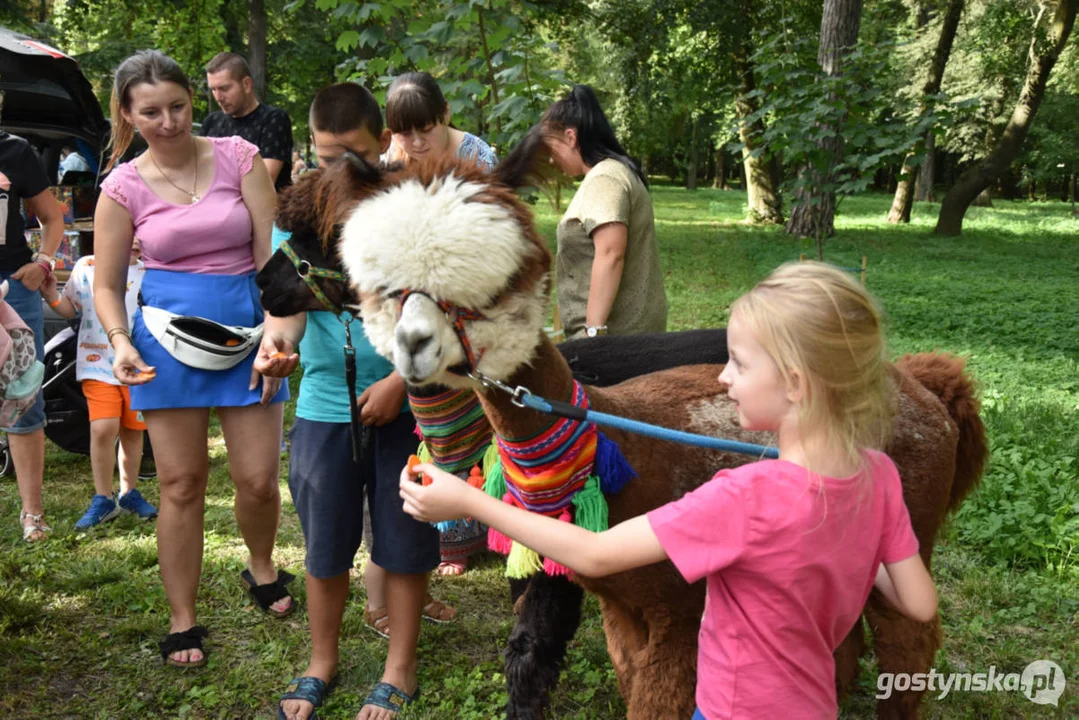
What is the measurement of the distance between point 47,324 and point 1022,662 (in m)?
6.06

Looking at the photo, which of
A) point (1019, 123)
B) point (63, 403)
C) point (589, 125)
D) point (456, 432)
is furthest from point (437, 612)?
point (1019, 123)

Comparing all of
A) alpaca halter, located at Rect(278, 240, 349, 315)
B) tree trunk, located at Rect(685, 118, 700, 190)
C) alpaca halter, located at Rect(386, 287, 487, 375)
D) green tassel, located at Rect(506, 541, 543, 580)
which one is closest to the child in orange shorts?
alpaca halter, located at Rect(278, 240, 349, 315)

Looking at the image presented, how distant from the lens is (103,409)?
15.9 feet

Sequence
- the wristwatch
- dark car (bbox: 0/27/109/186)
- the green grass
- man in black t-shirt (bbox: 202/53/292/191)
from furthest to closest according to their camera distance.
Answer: dark car (bbox: 0/27/109/186) → man in black t-shirt (bbox: 202/53/292/191) → the wristwatch → the green grass

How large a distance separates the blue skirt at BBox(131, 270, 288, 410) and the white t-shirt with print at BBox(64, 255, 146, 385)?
6.50 feet

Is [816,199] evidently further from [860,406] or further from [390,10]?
[860,406]

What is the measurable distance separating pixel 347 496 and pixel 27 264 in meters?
2.61

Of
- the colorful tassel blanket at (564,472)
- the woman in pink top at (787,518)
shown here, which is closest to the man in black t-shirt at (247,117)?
the colorful tassel blanket at (564,472)

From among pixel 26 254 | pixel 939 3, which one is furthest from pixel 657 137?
pixel 26 254

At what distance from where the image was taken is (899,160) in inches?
244

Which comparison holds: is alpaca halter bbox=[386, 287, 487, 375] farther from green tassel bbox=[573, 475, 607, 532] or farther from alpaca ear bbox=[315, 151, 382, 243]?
green tassel bbox=[573, 475, 607, 532]

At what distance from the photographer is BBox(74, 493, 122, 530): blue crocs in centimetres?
468

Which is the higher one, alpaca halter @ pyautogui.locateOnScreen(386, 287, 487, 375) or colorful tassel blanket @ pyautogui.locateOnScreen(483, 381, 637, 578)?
alpaca halter @ pyautogui.locateOnScreen(386, 287, 487, 375)

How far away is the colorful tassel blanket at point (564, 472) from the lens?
1941 mm
